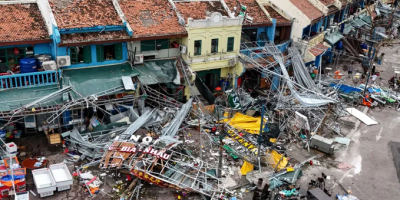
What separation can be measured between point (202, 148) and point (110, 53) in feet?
30.9

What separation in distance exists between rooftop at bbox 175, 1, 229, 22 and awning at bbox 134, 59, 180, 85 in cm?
396

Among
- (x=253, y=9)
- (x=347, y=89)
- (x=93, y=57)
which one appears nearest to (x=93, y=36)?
(x=93, y=57)

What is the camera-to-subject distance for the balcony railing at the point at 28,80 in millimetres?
23125

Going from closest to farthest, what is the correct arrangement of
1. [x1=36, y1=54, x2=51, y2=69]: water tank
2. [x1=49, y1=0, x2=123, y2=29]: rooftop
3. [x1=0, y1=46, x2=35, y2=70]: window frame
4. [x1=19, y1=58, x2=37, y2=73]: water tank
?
1. [x1=19, y1=58, x2=37, y2=73]: water tank
2. [x1=0, y1=46, x2=35, y2=70]: window frame
3. [x1=36, y1=54, x2=51, y2=69]: water tank
4. [x1=49, y1=0, x2=123, y2=29]: rooftop

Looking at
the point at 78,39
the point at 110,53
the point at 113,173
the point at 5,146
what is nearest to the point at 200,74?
the point at 110,53

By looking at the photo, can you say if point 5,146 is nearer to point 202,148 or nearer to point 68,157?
point 68,157

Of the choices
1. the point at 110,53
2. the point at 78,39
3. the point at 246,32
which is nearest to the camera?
the point at 78,39

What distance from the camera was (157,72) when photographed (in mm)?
27344

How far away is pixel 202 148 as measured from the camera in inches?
958

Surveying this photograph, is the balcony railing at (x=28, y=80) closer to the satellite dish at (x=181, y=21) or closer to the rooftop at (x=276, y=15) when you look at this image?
the satellite dish at (x=181, y=21)

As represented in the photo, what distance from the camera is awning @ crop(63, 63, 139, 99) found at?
24156 millimetres

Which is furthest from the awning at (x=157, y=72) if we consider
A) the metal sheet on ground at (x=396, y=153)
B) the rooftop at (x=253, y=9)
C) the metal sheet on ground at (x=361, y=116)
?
the metal sheet on ground at (x=396, y=153)

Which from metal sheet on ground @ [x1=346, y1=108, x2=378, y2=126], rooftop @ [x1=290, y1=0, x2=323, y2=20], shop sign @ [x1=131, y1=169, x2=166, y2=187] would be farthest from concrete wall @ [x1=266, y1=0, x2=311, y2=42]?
shop sign @ [x1=131, y1=169, x2=166, y2=187]

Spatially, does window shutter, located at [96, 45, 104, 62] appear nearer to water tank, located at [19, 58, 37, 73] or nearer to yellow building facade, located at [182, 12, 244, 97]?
water tank, located at [19, 58, 37, 73]
